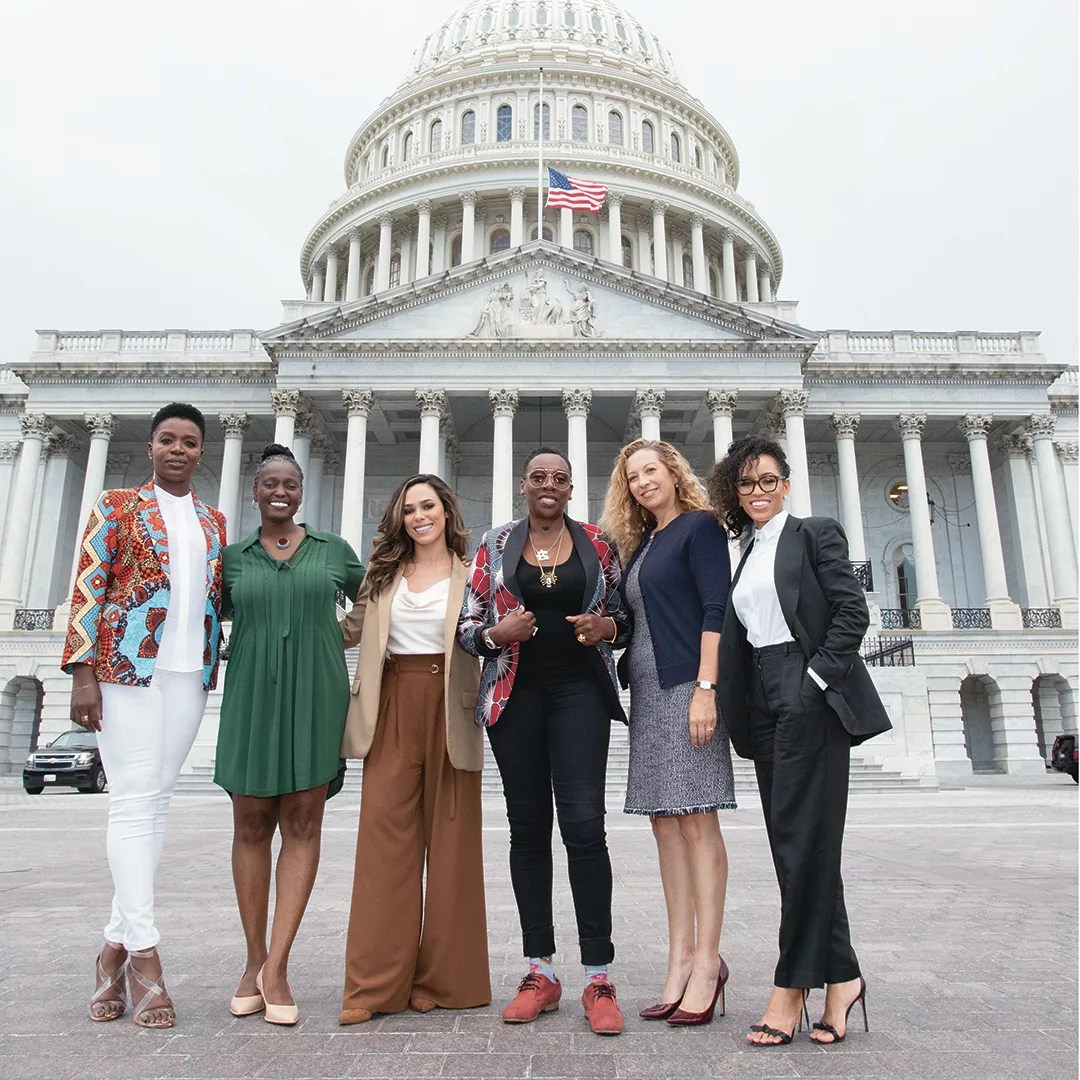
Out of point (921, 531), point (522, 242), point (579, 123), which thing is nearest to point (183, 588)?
point (921, 531)

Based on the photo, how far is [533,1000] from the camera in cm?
430

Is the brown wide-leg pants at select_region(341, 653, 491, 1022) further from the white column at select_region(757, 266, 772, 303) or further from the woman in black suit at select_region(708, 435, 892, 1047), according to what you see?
the white column at select_region(757, 266, 772, 303)

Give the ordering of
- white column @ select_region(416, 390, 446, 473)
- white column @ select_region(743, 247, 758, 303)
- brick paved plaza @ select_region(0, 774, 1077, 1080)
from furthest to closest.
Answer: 1. white column @ select_region(743, 247, 758, 303)
2. white column @ select_region(416, 390, 446, 473)
3. brick paved plaza @ select_region(0, 774, 1077, 1080)

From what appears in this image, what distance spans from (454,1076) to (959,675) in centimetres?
3379

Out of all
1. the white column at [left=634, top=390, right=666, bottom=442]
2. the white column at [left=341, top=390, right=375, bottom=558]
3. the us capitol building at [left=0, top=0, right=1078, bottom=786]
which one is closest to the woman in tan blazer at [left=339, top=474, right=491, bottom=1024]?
the us capitol building at [left=0, top=0, right=1078, bottom=786]

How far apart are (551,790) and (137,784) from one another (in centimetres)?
200

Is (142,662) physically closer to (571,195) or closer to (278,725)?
(278,725)

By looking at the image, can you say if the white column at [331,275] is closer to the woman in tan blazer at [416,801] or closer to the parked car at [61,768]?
the parked car at [61,768]

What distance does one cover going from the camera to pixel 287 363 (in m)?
34.6

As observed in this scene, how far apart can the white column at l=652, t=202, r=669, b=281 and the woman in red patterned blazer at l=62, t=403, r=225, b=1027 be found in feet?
160

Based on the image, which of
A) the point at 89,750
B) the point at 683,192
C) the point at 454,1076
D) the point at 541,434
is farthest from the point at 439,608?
A: the point at 683,192

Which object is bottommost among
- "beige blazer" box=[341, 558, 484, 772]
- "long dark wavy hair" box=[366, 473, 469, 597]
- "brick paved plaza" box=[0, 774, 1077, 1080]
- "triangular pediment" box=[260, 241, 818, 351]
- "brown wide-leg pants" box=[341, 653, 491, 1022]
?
"brick paved plaza" box=[0, 774, 1077, 1080]

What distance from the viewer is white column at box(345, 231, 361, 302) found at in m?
54.3

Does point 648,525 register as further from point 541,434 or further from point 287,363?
point 541,434
